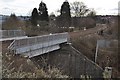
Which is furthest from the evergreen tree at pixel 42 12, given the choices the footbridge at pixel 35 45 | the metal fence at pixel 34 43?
the footbridge at pixel 35 45

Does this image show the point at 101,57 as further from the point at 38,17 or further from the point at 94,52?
the point at 38,17

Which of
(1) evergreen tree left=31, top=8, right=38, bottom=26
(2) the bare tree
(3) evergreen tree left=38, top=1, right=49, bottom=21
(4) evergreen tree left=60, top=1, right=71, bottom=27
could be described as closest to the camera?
(1) evergreen tree left=31, top=8, right=38, bottom=26

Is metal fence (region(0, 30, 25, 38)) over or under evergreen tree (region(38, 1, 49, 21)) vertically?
under

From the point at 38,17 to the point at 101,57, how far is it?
25.1 metres

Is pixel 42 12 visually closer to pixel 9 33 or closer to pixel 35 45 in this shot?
pixel 9 33

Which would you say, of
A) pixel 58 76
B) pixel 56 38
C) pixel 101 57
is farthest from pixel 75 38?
pixel 58 76

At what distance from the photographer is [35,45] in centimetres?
2870

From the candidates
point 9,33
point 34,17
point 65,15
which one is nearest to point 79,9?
point 65,15

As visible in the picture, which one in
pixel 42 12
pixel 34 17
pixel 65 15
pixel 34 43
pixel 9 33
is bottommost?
pixel 34 43

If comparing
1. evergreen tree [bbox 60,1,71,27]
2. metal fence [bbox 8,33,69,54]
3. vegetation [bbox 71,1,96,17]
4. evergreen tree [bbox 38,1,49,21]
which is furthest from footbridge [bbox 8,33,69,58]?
vegetation [bbox 71,1,96,17]

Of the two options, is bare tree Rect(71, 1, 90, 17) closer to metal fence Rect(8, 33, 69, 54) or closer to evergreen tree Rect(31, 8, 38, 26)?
evergreen tree Rect(31, 8, 38, 26)

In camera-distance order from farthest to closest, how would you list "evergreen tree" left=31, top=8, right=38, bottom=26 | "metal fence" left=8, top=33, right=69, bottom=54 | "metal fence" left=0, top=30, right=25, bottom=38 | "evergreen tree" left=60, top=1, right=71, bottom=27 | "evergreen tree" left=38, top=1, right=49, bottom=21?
"evergreen tree" left=60, top=1, right=71, bottom=27 → "evergreen tree" left=38, top=1, right=49, bottom=21 → "evergreen tree" left=31, top=8, right=38, bottom=26 → "metal fence" left=0, top=30, right=25, bottom=38 → "metal fence" left=8, top=33, right=69, bottom=54

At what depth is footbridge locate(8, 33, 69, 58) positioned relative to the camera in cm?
2247

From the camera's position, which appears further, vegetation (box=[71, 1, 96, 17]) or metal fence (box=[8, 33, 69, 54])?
vegetation (box=[71, 1, 96, 17])
